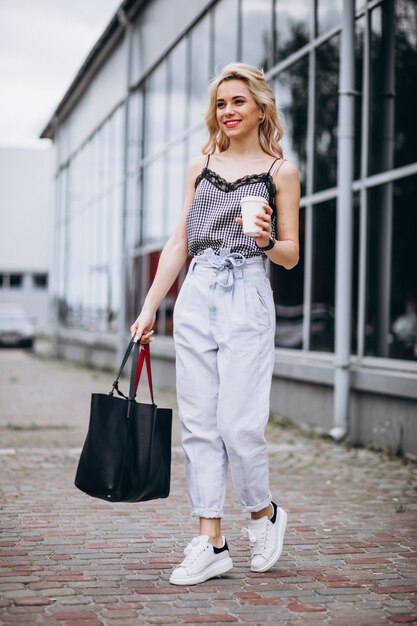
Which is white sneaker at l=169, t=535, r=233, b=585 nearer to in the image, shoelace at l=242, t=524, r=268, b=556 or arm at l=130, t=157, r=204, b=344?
shoelace at l=242, t=524, r=268, b=556

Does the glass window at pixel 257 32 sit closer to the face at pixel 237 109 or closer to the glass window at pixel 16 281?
the face at pixel 237 109

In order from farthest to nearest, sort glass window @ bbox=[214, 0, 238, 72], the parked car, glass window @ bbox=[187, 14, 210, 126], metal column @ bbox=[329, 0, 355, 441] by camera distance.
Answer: the parked car < glass window @ bbox=[187, 14, 210, 126] < glass window @ bbox=[214, 0, 238, 72] < metal column @ bbox=[329, 0, 355, 441]

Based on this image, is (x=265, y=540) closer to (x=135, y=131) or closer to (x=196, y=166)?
(x=196, y=166)

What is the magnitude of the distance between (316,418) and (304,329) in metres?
1.30

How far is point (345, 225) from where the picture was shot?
8.89 m

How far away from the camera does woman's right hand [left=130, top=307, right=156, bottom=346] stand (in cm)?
399

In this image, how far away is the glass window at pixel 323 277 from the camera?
10008mm

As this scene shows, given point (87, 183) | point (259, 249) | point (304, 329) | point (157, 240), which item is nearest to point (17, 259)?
point (87, 183)

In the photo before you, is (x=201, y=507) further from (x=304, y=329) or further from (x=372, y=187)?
(x=304, y=329)

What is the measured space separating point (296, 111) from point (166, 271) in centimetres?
738

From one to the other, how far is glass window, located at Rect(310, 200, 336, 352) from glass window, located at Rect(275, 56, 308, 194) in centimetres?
58

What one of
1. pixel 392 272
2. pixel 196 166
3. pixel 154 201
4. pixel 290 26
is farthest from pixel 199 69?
pixel 196 166

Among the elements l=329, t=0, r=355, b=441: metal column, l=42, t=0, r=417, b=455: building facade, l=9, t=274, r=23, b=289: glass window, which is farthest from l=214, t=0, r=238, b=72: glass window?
l=9, t=274, r=23, b=289: glass window

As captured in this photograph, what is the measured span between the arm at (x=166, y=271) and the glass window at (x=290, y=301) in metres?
6.37
